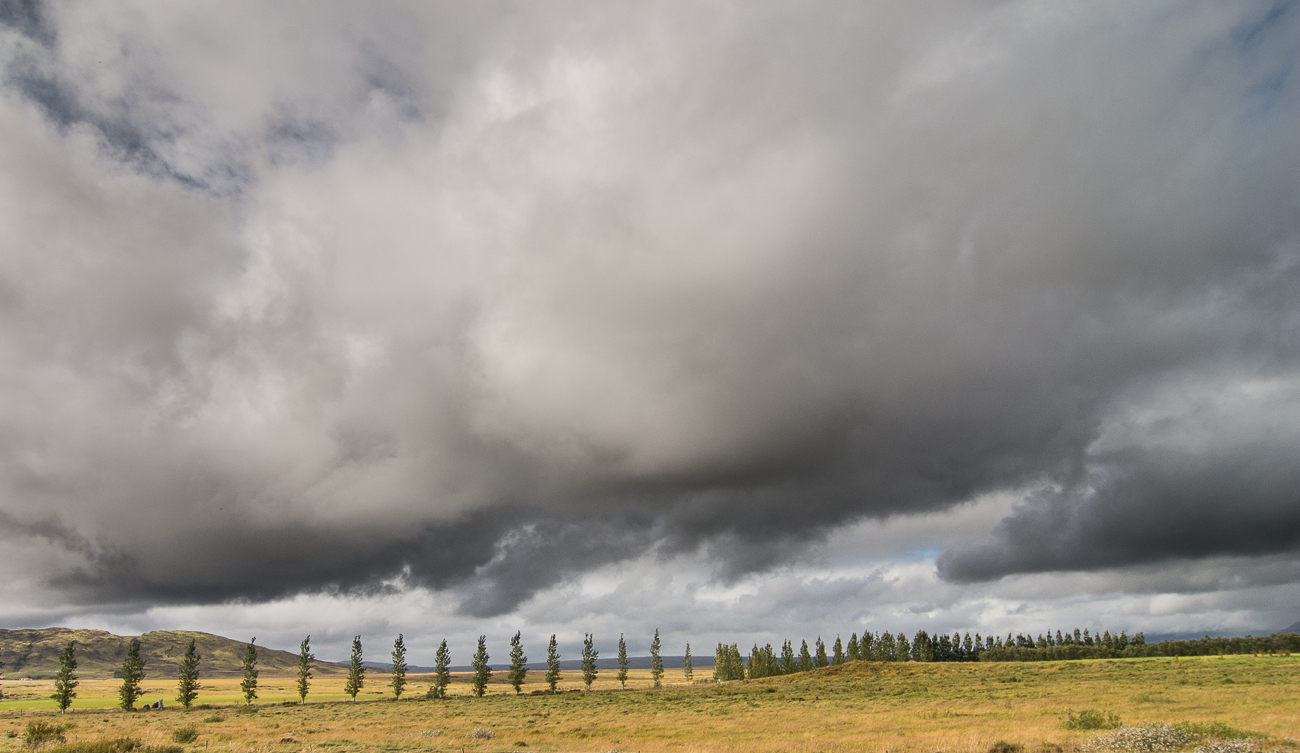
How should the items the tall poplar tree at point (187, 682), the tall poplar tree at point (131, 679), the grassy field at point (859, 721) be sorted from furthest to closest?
the tall poplar tree at point (187, 682) < the tall poplar tree at point (131, 679) < the grassy field at point (859, 721)

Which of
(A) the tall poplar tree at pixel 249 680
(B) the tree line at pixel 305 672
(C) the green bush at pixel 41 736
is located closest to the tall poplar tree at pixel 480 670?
(B) the tree line at pixel 305 672

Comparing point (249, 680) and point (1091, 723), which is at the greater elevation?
point (1091, 723)

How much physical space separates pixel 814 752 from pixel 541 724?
35.6 m

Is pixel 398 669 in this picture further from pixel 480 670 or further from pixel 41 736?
pixel 41 736

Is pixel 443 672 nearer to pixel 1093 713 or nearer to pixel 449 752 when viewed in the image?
pixel 449 752

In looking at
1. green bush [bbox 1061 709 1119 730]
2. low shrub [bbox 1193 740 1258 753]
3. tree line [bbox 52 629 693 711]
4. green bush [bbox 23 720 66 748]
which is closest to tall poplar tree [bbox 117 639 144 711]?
tree line [bbox 52 629 693 711]

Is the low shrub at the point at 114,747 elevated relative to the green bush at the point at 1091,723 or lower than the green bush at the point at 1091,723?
elevated

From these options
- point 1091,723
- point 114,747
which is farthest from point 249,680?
point 1091,723

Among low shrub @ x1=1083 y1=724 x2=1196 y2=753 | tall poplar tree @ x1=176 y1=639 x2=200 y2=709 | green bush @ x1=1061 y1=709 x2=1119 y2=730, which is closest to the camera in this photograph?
low shrub @ x1=1083 y1=724 x2=1196 y2=753

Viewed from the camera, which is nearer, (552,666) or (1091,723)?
(1091,723)

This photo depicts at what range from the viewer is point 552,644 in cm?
17462

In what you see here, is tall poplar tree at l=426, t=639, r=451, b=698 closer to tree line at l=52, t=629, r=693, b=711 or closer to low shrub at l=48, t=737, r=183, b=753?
tree line at l=52, t=629, r=693, b=711

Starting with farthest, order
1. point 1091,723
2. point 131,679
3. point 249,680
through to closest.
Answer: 1. point 249,680
2. point 131,679
3. point 1091,723

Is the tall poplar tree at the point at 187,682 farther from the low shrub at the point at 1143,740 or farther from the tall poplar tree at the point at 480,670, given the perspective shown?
the low shrub at the point at 1143,740
